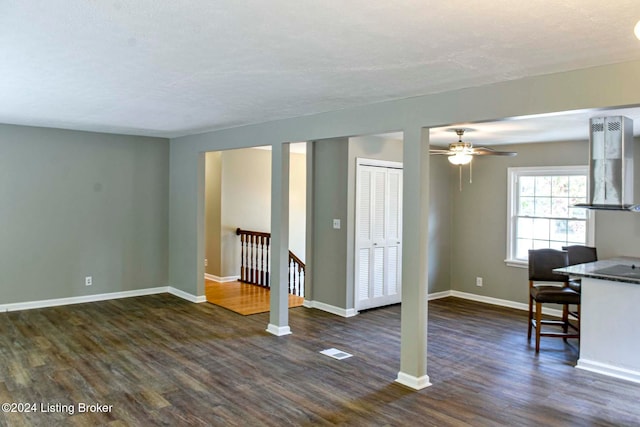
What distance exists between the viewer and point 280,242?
17.2 ft

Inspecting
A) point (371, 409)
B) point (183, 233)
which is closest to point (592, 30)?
point (371, 409)

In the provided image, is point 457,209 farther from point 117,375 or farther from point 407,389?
point 117,375

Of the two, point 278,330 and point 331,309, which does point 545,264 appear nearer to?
point 331,309

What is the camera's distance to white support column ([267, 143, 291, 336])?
5.20 m

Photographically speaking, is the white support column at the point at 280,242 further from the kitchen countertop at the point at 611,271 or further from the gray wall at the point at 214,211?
the gray wall at the point at 214,211

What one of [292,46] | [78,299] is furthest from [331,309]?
[292,46]

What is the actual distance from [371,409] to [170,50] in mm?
2739

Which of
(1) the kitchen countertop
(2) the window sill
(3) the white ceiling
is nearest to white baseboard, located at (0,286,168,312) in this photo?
(3) the white ceiling


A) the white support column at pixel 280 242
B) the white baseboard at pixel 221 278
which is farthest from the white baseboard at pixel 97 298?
the white support column at pixel 280 242

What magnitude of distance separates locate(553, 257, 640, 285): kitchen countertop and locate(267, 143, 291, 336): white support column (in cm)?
277

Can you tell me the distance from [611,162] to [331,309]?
361cm

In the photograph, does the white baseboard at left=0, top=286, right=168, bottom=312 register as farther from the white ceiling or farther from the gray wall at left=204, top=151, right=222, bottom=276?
the white ceiling

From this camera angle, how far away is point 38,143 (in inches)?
241

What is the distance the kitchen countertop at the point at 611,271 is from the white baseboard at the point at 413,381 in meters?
1.73
